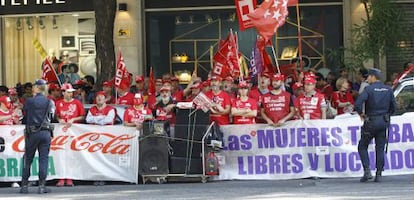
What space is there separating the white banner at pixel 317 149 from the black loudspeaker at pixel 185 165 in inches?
18.4

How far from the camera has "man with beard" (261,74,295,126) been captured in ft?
50.7

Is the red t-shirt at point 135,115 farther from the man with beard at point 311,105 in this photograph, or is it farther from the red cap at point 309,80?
the red cap at point 309,80

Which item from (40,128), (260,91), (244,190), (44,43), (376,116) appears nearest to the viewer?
(244,190)

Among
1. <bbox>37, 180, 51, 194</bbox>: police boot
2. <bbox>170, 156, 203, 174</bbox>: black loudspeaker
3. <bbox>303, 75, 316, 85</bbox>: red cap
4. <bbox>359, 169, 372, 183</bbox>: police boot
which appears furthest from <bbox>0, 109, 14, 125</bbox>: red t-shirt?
<bbox>359, 169, 372, 183</bbox>: police boot

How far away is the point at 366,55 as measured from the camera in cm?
2114

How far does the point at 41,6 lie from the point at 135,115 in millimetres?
10829

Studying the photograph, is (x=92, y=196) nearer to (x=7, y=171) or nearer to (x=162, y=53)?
(x=7, y=171)

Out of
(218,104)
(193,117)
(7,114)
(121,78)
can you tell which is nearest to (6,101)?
(7,114)

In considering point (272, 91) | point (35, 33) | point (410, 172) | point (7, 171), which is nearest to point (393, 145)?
point (410, 172)

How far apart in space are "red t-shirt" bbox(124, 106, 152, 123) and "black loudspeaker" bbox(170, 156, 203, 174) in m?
0.90

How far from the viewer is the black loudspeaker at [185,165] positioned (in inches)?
603

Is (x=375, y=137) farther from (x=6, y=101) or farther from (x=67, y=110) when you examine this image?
(x=6, y=101)

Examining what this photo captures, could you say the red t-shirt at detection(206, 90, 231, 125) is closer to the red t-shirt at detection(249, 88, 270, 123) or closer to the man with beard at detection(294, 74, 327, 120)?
the red t-shirt at detection(249, 88, 270, 123)

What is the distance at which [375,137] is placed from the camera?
1466cm
